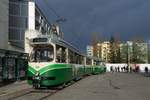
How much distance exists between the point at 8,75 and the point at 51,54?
12.1 m

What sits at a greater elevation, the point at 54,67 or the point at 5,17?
the point at 5,17

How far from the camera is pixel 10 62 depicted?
Result: 36875 millimetres

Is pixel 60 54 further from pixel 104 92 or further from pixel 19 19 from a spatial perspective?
pixel 19 19

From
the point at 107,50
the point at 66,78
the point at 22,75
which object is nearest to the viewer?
the point at 66,78

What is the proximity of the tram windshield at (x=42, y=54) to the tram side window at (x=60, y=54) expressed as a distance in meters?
0.47

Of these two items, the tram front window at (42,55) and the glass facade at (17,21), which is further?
the glass facade at (17,21)

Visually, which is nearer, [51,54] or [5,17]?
[51,54]

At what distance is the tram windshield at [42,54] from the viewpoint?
83.2ft

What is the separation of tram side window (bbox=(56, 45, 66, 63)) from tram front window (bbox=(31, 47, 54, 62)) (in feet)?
1.53

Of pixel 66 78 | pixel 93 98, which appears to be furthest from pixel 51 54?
pixel 93 98

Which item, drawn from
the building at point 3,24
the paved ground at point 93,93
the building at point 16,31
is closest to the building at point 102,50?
the building at point 16,31

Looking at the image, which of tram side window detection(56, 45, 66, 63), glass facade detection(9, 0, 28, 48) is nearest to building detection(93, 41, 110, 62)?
glass facade detection(9, 0, 28, 48)

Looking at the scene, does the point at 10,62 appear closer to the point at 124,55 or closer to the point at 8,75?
the point at 8,75

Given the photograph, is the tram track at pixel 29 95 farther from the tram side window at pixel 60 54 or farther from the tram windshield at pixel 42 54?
the tram side window at pixel 60 54
